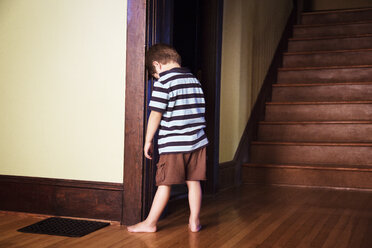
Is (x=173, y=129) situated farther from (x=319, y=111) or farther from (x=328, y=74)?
(x=328, y=74)

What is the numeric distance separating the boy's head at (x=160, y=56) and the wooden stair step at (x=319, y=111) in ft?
7.73

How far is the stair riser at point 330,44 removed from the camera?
16.0ft

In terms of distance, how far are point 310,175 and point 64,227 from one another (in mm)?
2144

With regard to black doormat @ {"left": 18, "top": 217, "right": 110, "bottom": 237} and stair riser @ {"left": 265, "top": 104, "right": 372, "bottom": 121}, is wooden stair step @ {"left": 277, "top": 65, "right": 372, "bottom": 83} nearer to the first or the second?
stair riser @ {"left": 265, "top": 104, "right": 372, "bottom": 121}

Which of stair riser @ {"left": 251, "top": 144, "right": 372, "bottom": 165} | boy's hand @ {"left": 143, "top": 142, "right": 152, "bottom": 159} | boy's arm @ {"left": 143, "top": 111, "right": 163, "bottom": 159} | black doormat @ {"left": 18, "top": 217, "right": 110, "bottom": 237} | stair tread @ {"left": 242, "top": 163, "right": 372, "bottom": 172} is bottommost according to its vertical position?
black doormat @ {"left": 18, "top": 217, "right": 110, "bottom": 237}

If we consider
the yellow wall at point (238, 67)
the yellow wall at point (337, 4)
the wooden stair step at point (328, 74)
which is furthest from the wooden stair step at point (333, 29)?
the yellow wall at point (337, 4)

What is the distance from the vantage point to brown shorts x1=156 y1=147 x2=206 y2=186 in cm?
198

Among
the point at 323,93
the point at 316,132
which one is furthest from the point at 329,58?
the point at 316,132

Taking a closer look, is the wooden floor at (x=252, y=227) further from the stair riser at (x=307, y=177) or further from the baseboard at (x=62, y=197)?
the stair riser at (x=307, y=177)

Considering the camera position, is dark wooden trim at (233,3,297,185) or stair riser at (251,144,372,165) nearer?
stair riser at (251,144,372,165)

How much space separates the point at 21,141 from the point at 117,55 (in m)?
0.74

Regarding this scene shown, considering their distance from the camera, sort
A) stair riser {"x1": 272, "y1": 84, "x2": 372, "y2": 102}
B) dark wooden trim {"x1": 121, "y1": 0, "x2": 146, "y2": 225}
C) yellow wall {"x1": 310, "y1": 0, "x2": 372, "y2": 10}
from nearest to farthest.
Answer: dark wooden trim {"x1": 121, "y1": 0, "x2": 146, "y2": 225}, stair riser {"x1": 272, "y1": 84, "x2": 372, "y2": 102}, yellow wall {"x1": 310, "y1": 0, "x2": 372, "y2": 10}

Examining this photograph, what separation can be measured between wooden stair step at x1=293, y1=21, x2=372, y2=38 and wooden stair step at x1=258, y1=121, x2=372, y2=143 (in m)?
1.81

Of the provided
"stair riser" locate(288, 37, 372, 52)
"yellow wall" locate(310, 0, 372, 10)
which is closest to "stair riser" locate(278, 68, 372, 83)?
"stair riser" locate(288, 37, 372, 52)
